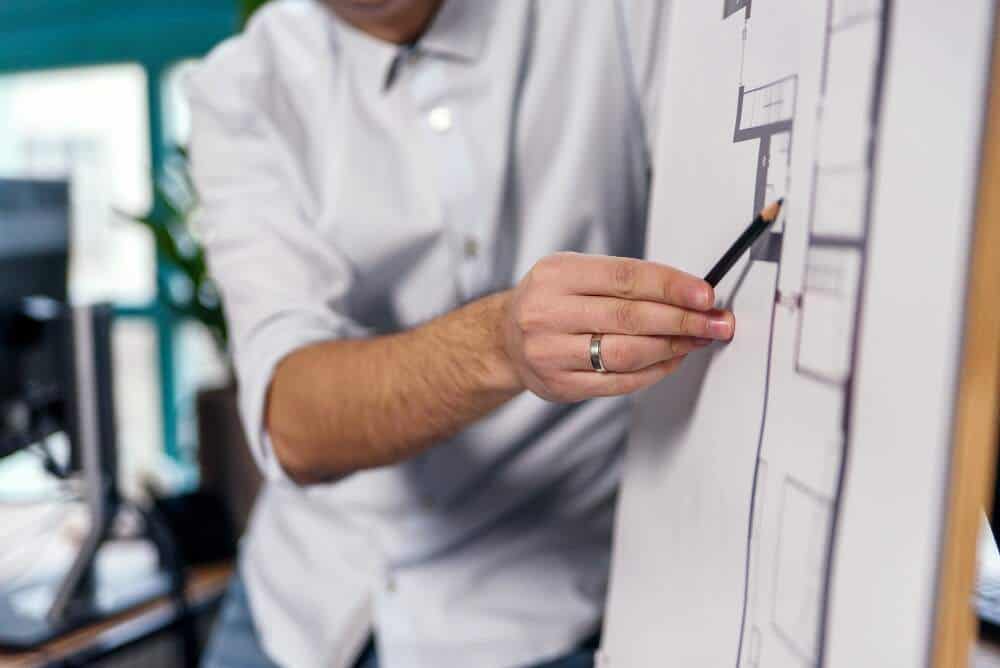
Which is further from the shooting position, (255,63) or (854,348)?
(255,63)

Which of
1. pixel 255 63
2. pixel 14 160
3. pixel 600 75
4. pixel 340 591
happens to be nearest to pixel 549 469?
pixel 340 591

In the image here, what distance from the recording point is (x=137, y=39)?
11.9 feet

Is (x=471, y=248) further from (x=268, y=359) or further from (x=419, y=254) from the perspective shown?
(x=268, y=359)

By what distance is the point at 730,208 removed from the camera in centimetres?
51

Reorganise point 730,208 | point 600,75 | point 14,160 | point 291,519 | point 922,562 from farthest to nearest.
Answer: point 14,160 → point 291,519 → point 600,75 → point 730,208 → point 922,562

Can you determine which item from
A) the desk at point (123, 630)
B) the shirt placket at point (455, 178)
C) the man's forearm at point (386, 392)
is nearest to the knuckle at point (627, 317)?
the man's forearm at point (386, 392)

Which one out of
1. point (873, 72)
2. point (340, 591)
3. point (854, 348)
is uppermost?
point (873, 72)

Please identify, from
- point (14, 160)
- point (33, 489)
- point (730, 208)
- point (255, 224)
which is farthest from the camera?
point (14, 160)

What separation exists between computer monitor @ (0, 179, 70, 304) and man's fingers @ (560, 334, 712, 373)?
3.88 feet

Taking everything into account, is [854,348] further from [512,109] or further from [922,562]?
[512,109]

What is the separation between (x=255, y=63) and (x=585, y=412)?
52 cm

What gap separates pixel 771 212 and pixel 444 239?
0.49 meters

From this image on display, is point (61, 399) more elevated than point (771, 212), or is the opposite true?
point (771, 212)

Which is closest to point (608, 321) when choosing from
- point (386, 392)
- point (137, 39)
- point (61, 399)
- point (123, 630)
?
point (386, 392)
